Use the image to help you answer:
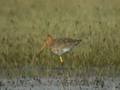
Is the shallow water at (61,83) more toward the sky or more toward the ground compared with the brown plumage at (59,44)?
more toward the ground

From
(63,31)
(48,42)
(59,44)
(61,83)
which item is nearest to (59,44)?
(59,44)

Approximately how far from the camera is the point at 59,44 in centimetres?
1205

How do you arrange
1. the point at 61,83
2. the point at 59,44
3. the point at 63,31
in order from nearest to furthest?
the point at 61,83
the point at 59,44
the point at 63,31

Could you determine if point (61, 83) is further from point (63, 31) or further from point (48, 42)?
point (63, 31)

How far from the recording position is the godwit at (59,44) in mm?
11750

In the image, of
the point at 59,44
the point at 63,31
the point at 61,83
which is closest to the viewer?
the point at 61,83

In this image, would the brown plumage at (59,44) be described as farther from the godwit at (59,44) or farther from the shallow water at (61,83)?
the shallow water at (61,83)

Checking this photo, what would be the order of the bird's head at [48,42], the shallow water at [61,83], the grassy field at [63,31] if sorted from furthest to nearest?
1. the bird's head at [48,42]
2. the grassy field at [63,31]
3. the shallow water at [61,83]

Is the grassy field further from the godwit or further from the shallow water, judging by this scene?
the shallow water

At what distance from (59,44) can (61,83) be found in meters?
2.23

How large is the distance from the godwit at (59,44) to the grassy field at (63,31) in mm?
100

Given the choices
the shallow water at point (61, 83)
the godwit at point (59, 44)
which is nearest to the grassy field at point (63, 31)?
the godwit at point (59, 44)

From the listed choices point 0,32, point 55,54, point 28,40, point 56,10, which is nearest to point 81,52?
point 55,54

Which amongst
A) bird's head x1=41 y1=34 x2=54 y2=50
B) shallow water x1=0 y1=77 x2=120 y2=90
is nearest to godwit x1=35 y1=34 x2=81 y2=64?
bird's head x1=41 y1=34 x2=54 y2=50
